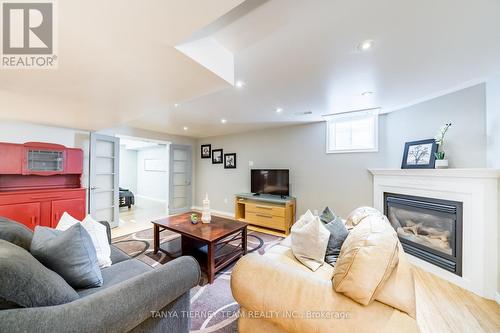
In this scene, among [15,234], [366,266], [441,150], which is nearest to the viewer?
[366,266]

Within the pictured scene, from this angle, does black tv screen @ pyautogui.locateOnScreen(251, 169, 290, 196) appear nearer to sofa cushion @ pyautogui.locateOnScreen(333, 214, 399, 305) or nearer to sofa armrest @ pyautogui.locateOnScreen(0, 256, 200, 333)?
sofa cushion @ pyautogui.locateOnScreen(333, 214, 399, 305)

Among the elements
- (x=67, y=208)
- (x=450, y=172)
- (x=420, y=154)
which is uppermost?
(x=420, y=154)

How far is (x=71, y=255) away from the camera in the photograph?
44.0 inches

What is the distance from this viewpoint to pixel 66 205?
3000mm

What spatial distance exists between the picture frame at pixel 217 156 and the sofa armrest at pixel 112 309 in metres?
4.32

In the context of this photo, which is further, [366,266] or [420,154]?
[420,154]

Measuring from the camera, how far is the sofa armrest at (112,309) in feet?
2.04

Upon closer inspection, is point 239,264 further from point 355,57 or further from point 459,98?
point 459,98

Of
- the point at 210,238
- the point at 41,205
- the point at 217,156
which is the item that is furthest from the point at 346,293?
the point at 217,156

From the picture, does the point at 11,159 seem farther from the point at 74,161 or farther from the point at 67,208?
the point at 67,208

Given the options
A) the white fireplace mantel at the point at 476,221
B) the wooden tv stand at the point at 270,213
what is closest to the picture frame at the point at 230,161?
the wooden tv stand at the point at 270,213

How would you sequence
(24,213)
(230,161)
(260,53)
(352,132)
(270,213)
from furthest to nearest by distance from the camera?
(230,161) → (270,213) → (352,132) → (24,213) → (260,53)

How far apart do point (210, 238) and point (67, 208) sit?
2.68m

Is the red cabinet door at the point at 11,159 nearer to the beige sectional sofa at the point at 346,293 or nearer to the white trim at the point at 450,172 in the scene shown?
the beige sectional sofa at the point at 346,293
